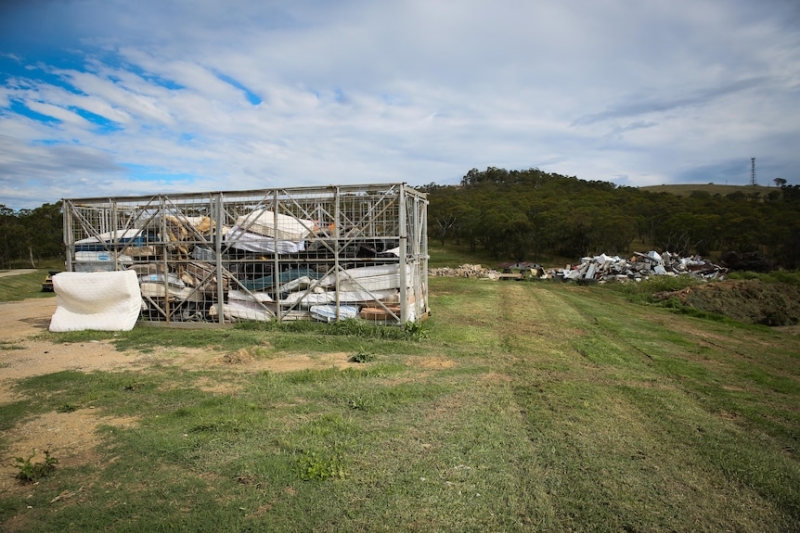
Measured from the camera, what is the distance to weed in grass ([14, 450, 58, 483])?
4.61 m

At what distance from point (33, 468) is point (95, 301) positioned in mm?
8938

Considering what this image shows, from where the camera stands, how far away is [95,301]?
486 inches

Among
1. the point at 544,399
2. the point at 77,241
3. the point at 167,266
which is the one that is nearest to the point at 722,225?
the point at 544,399

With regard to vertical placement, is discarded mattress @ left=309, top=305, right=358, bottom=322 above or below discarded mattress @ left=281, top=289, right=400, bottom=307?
below

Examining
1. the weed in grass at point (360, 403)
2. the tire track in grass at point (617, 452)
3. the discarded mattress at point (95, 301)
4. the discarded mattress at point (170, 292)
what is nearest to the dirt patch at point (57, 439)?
the weed in grass at point (360, 403)

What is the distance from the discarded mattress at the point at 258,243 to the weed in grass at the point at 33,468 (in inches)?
305

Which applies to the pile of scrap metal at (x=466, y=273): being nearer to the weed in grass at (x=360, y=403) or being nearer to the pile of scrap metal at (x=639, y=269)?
the pile of scrap metal at (x=639, y=269)

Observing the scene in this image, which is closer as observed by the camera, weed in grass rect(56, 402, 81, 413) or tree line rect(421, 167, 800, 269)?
weed in grass rect(56, 402, 81, 413)

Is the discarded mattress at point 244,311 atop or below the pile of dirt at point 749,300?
atop

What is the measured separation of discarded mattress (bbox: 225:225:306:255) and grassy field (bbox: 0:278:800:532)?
2.99 m

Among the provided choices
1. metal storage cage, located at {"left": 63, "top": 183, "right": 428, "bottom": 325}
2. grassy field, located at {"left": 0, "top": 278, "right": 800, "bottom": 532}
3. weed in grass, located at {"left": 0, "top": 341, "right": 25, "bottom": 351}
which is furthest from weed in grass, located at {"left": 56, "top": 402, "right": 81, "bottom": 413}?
metal storage cage, located at {"left": 63, "top": 183, "right": 428, "bottom": 325}

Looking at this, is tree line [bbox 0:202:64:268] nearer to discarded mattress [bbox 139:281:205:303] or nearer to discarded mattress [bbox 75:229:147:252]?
discarded mattress [bbox 75:229:147:252]

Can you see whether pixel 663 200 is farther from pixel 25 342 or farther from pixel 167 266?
pixel 25 342

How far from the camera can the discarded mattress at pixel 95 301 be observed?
1224cm
